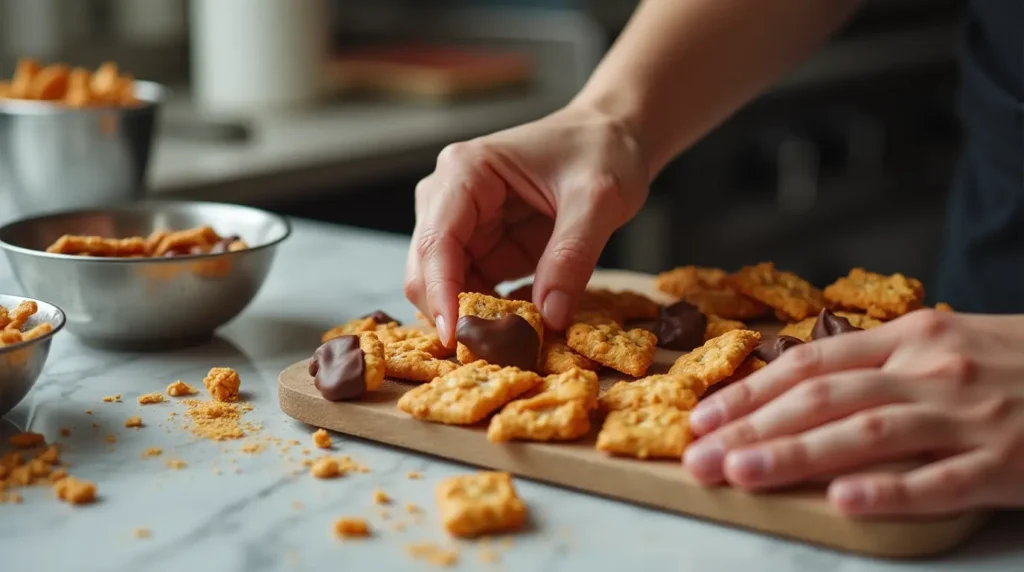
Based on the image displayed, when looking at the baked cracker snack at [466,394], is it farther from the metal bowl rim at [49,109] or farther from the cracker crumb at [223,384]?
the metal bowl rim at [49,109]

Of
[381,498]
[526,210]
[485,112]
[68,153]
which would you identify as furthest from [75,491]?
[485,112]

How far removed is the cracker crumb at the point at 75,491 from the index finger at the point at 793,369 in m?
0.51

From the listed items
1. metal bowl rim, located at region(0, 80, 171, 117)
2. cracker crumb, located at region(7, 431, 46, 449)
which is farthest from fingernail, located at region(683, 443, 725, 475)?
metal bowl rim, located at region(0, 80, 171, 117)

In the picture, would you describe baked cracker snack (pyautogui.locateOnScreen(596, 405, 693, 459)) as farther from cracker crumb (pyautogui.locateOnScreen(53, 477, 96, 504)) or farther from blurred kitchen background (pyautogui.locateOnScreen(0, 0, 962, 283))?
blurred kitchen background (pyautogui.locateOnScreen(0, 0, 962, 283))

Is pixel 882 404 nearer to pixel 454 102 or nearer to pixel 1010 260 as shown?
pixel 1010 260

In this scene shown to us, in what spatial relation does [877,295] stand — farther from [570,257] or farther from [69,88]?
[69,88]

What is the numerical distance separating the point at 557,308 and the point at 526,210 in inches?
10.5

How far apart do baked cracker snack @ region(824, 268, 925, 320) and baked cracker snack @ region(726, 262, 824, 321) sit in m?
0.03

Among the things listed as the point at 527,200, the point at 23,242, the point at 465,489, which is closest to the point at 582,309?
the point at 527,200

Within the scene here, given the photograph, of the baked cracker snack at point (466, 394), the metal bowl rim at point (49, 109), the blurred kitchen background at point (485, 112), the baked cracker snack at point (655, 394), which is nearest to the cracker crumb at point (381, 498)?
the baked cracker snack at point (466, 394)

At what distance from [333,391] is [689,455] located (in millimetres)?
355

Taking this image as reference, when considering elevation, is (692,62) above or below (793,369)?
above

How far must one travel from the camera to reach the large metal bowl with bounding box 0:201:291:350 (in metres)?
1.29

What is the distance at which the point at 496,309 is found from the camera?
48.4 inches
